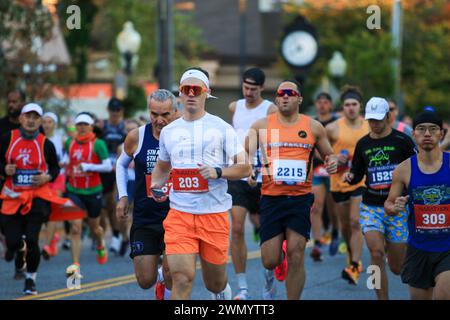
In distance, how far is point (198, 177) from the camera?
8820 millimetres

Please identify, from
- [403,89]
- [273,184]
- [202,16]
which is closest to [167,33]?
[273,184]

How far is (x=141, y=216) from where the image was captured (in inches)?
397

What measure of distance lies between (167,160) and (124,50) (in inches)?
795

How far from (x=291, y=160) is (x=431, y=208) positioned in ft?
6.91

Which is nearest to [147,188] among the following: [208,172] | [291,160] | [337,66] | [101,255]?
[291,160]

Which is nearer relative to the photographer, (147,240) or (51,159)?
(147,240)

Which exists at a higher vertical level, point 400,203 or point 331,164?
point 331,164

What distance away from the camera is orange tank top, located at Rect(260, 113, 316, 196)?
11.0 metres

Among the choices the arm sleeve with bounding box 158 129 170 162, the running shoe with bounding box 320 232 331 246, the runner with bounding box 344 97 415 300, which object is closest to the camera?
the arm sleeve with bounding box 158 129 170 162

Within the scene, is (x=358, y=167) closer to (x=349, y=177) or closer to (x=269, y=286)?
(x=349, y=177)

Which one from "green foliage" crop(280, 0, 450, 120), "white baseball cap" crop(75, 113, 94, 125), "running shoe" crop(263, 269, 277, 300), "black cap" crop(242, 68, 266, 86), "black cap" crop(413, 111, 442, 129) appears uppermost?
"green foliage" crop(280, 0, 450, 120)

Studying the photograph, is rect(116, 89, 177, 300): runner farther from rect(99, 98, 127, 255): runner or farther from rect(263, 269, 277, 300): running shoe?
rect(99, 98, 127, 255): runner

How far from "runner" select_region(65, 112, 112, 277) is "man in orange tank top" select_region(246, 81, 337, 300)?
443cm

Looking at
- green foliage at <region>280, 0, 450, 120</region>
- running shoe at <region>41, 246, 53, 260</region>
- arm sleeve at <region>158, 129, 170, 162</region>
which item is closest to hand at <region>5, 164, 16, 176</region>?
running shoe at <region>41, 246, 53, 260</region>
